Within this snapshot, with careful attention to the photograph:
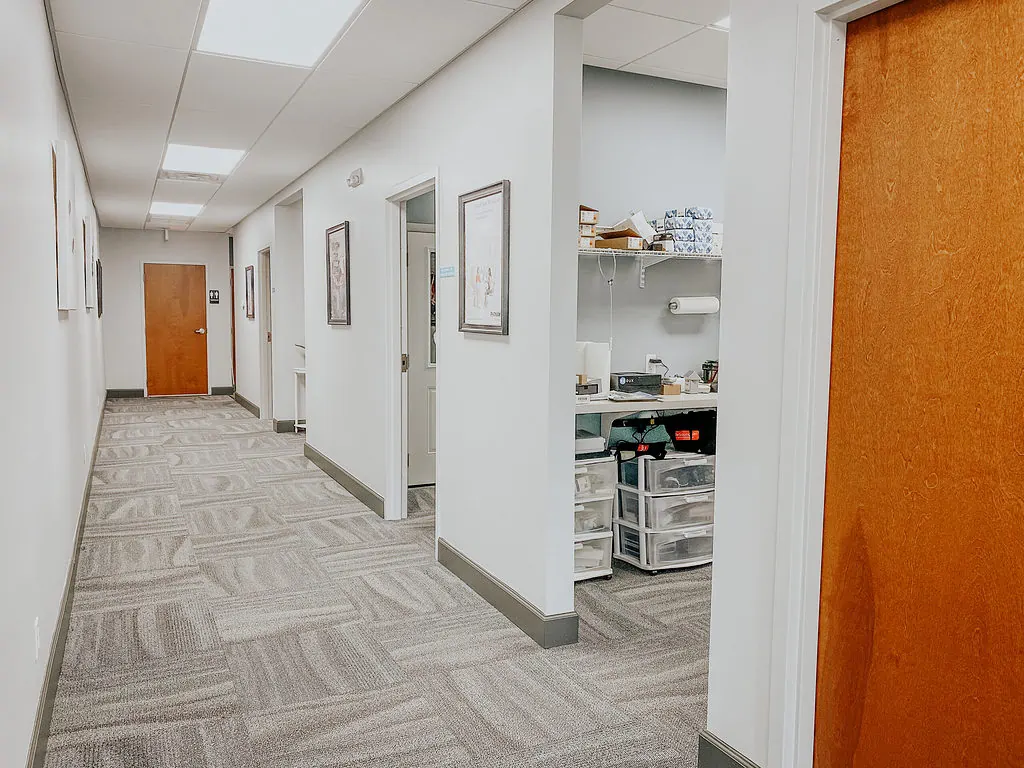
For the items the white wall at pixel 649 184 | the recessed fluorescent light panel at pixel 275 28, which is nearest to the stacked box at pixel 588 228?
the white wall at pixel 649 184

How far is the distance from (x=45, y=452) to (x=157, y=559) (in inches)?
58.8

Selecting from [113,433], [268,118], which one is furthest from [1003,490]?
[113,433]

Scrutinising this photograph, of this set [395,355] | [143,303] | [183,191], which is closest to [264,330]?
[183,191]

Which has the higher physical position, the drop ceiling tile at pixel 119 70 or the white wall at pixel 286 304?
the drop ceiling tile at pixel 119 70

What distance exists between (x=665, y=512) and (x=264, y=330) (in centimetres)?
625

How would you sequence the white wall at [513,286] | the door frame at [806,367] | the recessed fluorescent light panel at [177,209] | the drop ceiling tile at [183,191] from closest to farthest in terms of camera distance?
the door frame at [806,367]
the white wall at [513,286]
the drop ceiling tile at [183,191]
the recessed fluorescent light panel at [177,209]

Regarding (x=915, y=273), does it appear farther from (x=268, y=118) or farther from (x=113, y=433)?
(x=113, y=433)

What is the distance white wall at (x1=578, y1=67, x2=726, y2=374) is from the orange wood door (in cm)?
843

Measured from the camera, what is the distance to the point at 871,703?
1640 millimetres

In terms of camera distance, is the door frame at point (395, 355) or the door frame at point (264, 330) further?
the door frame at point (264, 330)

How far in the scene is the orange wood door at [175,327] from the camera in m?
10.8

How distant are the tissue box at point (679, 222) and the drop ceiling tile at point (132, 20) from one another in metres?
2.15

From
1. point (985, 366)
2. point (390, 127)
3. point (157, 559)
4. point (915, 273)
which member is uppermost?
point (390, 127)

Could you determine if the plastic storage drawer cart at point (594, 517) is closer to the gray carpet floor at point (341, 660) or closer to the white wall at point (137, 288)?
the gray carpet floor at point (341, 660)
